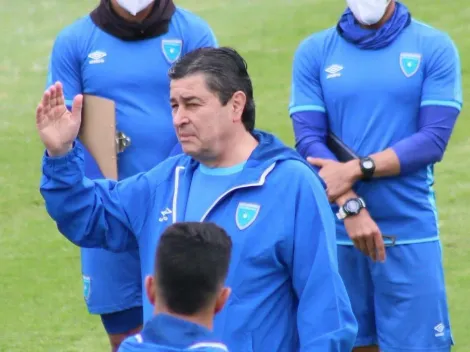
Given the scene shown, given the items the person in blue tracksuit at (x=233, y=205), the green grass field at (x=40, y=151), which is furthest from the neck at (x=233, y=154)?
the green grass field at (x=40, y=151)

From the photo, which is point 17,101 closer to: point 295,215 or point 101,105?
point 101,105

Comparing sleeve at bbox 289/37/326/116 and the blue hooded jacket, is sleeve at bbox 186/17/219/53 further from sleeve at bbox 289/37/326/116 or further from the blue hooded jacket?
the blue hooded jacket

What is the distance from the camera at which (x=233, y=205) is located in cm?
473

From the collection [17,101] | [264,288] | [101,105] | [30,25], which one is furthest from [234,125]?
[30,25]

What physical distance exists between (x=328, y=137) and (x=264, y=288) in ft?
6.30

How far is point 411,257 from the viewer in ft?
21.0

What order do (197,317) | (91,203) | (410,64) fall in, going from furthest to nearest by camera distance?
(410,64), (91,203), (197,317)

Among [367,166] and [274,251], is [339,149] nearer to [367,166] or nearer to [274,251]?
[367,166]

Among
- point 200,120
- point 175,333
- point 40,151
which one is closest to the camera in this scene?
point 175,333

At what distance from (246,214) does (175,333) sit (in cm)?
103

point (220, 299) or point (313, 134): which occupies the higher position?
point (220, 299)

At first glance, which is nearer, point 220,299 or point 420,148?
point 220,299

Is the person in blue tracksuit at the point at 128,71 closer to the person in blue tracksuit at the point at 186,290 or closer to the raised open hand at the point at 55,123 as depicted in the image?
the raised open hand at the point at 55,123

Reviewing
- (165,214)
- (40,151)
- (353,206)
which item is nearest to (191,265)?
(165,214)
